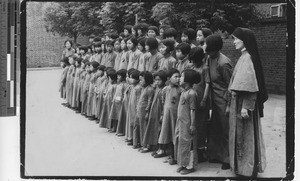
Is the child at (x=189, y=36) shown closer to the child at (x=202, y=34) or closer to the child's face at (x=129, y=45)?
the child at (x=202, y=34)

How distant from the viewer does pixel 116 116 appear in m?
5.75

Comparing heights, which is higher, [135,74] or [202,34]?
[202,34]

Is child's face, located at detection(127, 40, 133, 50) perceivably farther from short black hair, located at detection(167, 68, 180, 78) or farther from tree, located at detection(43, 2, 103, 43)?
short black hair, located at detection(167, 68, 180, 78)

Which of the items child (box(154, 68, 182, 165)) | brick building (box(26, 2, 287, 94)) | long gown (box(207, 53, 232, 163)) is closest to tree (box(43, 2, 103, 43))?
brick building (box(26, 2, 287, 94))

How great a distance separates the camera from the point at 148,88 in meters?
5.29

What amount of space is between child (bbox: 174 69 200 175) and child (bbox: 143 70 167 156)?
1.30 ft

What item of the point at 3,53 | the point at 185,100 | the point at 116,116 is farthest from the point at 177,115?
the point at 3,53

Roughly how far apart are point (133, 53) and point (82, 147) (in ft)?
4.68

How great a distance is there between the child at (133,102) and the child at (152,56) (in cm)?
18

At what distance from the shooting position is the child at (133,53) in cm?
550

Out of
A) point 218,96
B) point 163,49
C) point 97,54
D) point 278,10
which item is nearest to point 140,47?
point 163,49

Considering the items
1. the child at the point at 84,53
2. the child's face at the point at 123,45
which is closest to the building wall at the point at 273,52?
the child's face at the point at 123,45

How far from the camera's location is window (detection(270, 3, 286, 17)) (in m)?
5.21

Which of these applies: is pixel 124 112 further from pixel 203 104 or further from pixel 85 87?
pixel 203 104
